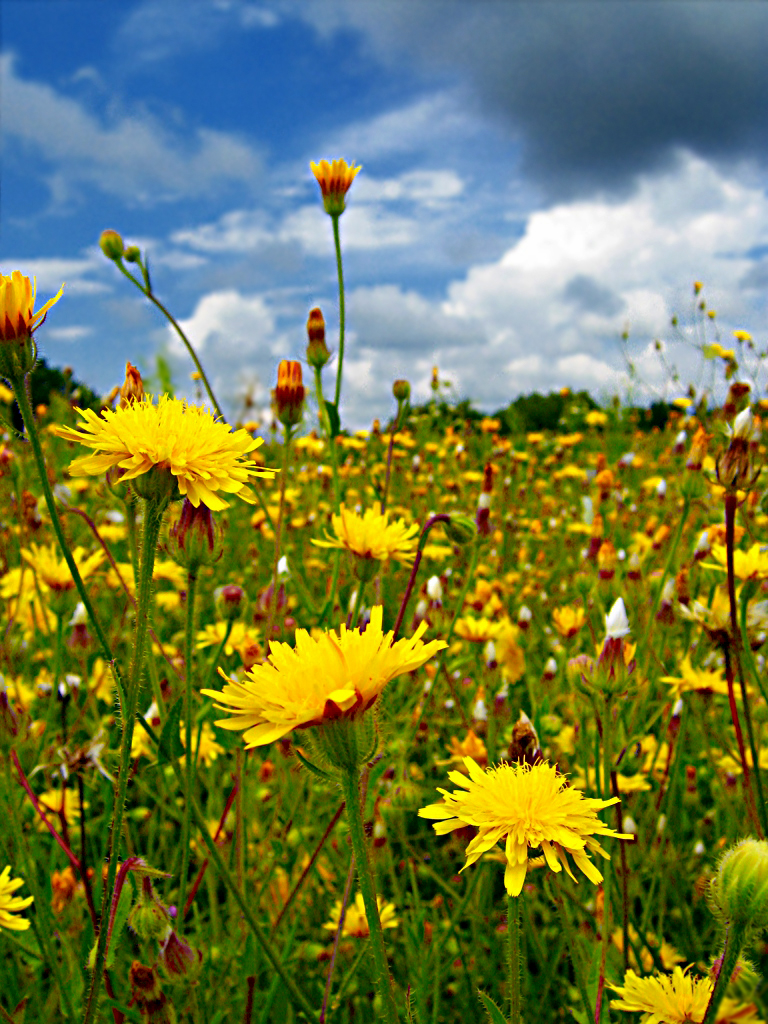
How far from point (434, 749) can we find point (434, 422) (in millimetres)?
5380

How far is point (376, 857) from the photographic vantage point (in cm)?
171

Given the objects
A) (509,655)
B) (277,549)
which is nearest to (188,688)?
(277,549)

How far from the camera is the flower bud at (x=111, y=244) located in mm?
1805

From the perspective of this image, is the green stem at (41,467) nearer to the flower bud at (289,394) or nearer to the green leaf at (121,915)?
the green leaf at (121,915)

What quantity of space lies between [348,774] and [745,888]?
0.40 meters

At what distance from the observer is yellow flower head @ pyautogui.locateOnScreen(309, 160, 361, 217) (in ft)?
5.88

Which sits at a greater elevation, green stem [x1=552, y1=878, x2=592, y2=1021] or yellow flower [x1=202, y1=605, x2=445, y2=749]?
yellow flower [x1=202, y1=605, x2=445, y2=749]

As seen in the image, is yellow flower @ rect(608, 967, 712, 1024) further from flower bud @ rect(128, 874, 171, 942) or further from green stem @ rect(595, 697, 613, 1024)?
flower bud @ rect(128, 874, 171, 942)

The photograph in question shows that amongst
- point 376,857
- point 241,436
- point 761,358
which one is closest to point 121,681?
point 241,436

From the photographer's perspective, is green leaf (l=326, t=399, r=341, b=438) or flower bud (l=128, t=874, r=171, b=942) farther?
green leaf (l=326, t=399, r=341, b=438)

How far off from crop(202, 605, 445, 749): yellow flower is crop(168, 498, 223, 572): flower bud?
13.9 inches

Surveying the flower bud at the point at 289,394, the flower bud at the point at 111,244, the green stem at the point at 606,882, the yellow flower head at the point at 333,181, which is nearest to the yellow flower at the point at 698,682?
the green stem at the point at 606,882

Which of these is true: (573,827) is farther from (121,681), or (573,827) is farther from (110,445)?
(110,445)

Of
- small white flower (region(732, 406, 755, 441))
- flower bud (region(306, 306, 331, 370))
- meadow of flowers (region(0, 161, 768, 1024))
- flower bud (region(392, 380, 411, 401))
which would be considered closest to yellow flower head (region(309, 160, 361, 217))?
meadow of flowers (region(0, 161, 768, 1024))
